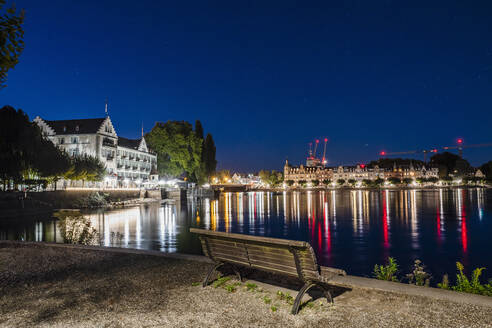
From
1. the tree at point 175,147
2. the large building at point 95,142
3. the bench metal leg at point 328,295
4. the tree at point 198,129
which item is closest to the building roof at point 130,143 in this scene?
the large building at point 95,142

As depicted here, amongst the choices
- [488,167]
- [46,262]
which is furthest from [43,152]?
[488,167]

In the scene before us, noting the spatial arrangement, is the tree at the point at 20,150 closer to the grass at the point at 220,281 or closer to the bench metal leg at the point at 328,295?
the grass at the point at 220,281

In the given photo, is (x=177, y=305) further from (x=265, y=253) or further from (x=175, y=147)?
(x=175, y=147)

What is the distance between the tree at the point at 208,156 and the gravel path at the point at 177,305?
99840 mm

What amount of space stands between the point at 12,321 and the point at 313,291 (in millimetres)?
5917

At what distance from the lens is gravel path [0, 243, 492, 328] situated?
250 inches

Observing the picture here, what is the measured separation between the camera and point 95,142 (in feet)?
277

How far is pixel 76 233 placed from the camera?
68.5 ft

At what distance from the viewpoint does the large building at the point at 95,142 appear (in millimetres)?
84375

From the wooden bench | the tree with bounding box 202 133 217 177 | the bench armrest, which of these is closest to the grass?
the wooden bench

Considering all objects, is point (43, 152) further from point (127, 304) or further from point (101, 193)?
point (127, 304)

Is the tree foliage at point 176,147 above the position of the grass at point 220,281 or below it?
above

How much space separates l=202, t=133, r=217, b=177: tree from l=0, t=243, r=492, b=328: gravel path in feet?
328

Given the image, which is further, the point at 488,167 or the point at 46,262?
the point at 488,167
